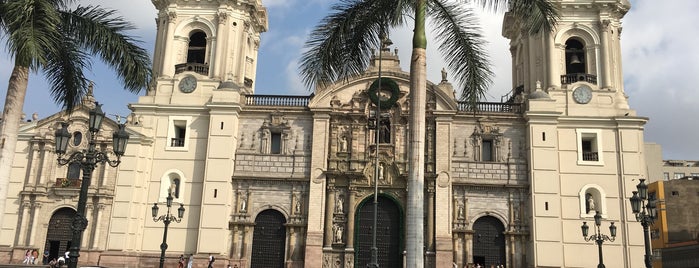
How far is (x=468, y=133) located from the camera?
3459cm

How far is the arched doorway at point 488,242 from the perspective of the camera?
109 ft

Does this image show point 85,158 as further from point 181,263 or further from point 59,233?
point 59,233

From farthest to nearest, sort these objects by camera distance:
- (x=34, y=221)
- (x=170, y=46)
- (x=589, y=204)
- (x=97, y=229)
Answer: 1. (x=170, y=46)
2. (x=34, y=221)
3. (x=589, y=204)
4. (x=97, y=229)

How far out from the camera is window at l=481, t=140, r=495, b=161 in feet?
113

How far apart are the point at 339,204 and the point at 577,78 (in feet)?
46.2

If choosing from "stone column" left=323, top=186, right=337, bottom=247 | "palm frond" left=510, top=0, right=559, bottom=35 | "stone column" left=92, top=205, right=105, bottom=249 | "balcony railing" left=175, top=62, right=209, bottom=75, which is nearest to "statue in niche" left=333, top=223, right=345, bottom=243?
"stone column" left=323, top=186, right=337, bottom=247

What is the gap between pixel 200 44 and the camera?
37.9 metres

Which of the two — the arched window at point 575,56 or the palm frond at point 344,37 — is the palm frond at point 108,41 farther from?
the arched window at point 575,56

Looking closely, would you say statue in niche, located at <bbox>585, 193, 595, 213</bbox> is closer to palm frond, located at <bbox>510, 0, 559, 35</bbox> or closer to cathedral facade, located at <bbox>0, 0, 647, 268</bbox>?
cathedral facade, located at <bbox>0, 0, 647, 268</bbox>

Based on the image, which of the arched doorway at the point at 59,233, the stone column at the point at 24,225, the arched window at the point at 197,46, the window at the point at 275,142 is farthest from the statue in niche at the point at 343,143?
the stone column at the point at 24,225

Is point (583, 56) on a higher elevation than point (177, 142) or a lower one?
higher

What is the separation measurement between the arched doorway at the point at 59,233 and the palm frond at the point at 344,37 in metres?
22.1

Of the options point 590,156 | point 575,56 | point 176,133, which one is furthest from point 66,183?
point 575,56

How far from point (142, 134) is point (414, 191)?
23250 millimetres
